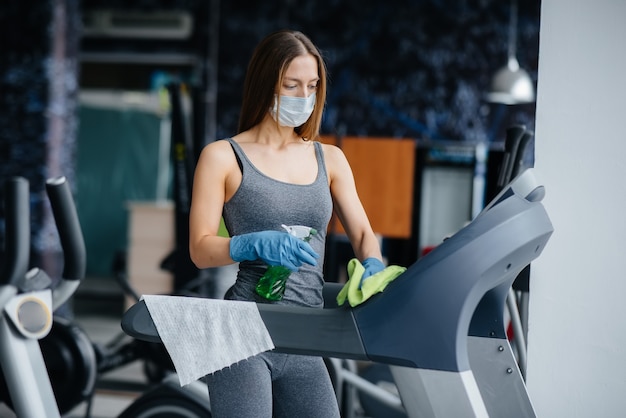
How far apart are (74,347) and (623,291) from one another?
212 cm

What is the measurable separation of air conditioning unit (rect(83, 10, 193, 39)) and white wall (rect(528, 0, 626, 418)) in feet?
21.5

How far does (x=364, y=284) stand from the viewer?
4.15 ft

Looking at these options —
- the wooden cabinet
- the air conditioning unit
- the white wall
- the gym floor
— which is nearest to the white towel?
the white wall

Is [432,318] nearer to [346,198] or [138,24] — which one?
[346,198]

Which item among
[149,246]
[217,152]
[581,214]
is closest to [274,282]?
[217,152]

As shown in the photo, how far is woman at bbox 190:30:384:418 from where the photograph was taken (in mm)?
1463

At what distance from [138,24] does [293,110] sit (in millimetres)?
6895

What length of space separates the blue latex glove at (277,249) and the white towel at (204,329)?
0.35ft

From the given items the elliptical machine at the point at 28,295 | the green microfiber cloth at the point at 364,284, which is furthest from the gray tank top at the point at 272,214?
the elliptical machine at the point at 28,295

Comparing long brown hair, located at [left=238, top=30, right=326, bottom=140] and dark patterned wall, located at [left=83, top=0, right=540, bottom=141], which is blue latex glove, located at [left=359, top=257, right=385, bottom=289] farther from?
dark patterned wall, located at [left=83, top=0, right=540, bottom=141]

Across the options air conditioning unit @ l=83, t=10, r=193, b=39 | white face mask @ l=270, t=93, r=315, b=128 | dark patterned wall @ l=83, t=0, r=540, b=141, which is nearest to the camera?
white face mask @ l=270, t=93, r=315, b=128

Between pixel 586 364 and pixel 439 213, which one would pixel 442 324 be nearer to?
pixel 586 364

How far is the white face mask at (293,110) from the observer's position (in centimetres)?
156

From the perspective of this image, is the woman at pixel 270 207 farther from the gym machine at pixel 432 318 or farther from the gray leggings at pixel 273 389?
the gym machine at pixel 432 318
